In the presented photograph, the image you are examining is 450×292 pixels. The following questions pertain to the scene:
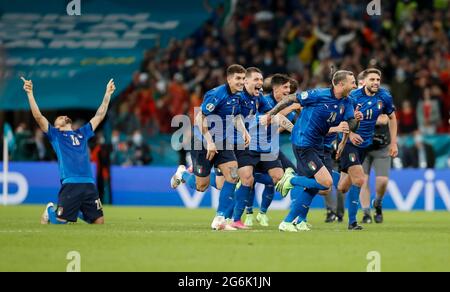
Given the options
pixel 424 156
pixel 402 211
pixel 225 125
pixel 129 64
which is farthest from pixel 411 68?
pixel 225 125

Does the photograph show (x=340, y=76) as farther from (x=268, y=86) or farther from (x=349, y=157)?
(x=268, y=86)

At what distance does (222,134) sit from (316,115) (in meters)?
1.55

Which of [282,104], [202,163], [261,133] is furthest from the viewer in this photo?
[261,133]

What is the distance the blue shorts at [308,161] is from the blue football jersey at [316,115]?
0.24 ft

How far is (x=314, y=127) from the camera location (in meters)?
14.5

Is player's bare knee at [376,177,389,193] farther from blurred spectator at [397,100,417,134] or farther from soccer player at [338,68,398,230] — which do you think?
blurred spectator at [397,100,417,134]

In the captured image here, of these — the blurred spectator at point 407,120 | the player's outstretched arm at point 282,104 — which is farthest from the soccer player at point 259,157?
the blurred spectator at point 407,120

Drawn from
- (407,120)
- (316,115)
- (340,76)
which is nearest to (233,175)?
(316,115)

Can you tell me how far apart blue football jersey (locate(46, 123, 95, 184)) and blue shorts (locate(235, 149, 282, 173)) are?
2723 millimetres

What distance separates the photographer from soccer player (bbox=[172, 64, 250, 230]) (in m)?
14.6

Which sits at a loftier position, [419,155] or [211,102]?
[211,102]

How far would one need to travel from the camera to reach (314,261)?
422 inches

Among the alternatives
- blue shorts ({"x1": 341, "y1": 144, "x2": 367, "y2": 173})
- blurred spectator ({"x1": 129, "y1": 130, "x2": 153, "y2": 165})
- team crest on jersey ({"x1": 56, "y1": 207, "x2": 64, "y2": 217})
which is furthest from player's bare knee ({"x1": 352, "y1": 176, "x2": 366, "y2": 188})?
blurred spectator ({"x1": 129, "y1": 130, "x2": 153, "y2": 165})

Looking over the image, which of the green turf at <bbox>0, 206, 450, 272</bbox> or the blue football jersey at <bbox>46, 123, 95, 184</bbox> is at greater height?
the blue football jersey at <bbox>46, 123, 95, 184</bbox>
